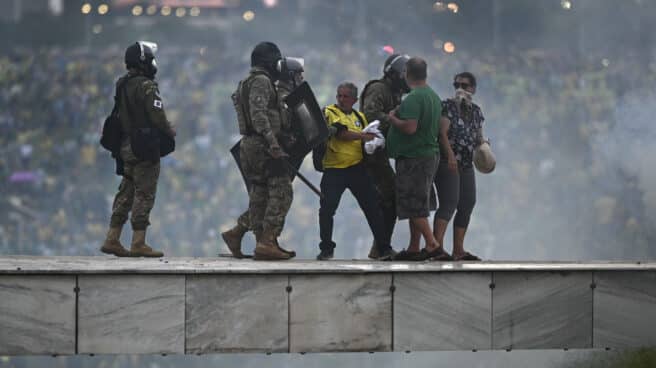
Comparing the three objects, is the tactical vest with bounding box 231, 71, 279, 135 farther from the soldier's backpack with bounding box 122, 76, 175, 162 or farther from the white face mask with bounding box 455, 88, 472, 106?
the white face mask with bounding box 455, 88, 472, 106

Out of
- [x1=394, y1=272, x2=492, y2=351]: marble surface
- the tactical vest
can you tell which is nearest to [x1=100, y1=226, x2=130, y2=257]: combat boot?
the tactical vest

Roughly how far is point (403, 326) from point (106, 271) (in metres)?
1.95

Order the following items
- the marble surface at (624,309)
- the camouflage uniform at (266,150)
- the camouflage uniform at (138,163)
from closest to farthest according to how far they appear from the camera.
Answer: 1. the marble surface at (624,309)
2. the camouflage uniform at (266,150)
3. the camouflage uniform at (138,163)

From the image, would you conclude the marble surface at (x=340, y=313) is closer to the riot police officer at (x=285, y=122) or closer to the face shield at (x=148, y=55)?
the riot police officer at (x=285, y=122)

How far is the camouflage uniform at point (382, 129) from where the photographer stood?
1065 centimetres

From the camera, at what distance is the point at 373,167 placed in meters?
10.8

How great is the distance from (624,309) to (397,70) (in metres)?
2.63

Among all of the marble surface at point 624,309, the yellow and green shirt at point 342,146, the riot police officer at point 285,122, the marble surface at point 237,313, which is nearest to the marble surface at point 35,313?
the marble surface at point 237,313

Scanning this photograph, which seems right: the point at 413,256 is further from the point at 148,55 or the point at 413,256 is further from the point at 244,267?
the point at 148,55

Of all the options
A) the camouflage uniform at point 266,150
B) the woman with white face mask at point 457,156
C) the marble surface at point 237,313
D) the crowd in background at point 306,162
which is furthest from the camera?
the crowd in background at point 306,162

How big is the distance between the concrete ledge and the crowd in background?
809 inches

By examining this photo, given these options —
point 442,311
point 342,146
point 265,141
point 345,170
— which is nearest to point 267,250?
point 265,141

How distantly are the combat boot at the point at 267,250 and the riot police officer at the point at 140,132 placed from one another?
992mm

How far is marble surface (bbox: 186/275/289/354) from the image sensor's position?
8789 mm
